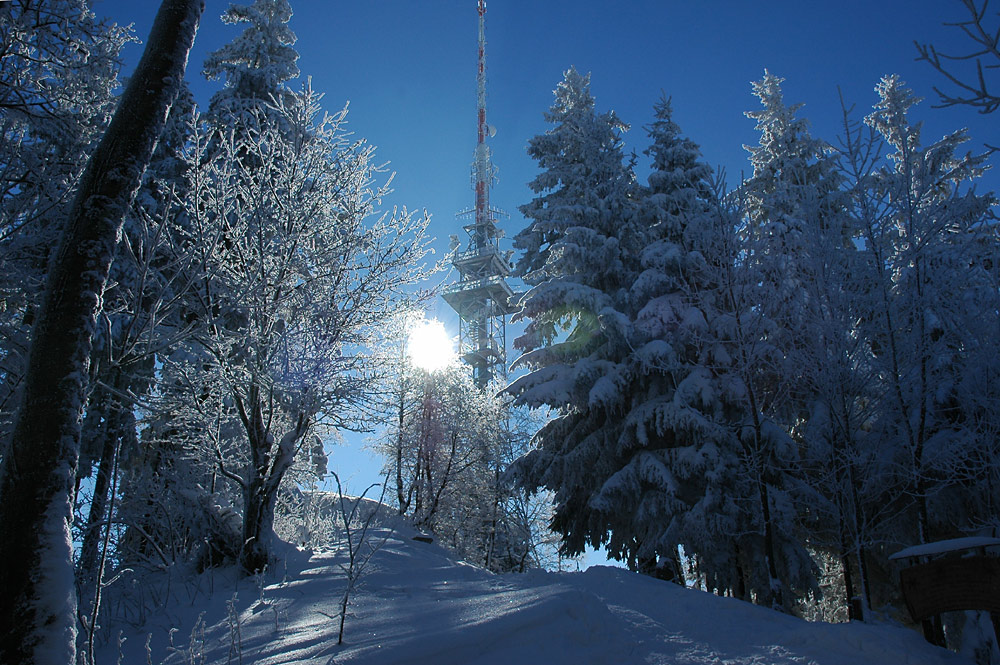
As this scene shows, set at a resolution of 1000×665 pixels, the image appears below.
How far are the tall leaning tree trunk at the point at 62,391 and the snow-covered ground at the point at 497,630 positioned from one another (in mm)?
852

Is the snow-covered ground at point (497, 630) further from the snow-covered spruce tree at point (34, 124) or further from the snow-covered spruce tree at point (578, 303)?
the snow-covered spruce tree at point (578, 303)

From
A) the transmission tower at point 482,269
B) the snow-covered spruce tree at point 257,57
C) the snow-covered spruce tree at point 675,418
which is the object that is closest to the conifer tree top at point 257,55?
the snow-covered spruce tree at point 257,57

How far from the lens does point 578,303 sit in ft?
43.7

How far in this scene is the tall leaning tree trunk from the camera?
2.44m

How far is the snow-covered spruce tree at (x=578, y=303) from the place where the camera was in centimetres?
1273

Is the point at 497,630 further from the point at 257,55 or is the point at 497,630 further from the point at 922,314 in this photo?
the point at 257,55

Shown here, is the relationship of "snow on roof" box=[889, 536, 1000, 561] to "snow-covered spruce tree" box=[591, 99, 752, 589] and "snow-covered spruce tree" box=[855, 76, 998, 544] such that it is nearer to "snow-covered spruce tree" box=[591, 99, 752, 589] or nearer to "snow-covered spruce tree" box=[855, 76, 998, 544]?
"snow-covered spruce tree" box=[855, 76, 998, 544]

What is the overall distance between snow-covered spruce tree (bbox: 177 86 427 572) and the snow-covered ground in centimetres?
177

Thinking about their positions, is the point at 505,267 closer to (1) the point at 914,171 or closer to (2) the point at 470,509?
(2) the point at 470,509

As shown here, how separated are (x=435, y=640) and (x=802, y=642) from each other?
288 centimetres

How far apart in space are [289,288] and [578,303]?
7198 mm

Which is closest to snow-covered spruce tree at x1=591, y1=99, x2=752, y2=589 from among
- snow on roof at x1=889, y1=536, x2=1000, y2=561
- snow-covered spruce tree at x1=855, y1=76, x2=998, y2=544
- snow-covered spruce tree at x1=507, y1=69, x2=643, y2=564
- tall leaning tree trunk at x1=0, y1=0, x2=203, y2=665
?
snow-covered spruce tree at x1=507, y1=69, x2=643, y2=564

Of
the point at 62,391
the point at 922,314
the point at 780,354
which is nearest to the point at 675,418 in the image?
the point at 780,354

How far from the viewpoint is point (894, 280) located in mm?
9164
